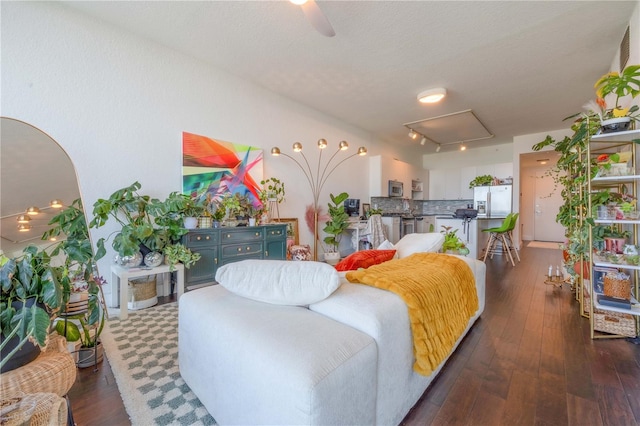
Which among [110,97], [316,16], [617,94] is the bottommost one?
[617,94]

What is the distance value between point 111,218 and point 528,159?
852cm

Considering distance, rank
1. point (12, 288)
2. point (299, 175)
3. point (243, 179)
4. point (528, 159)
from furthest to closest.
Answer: point (528, 159), point (299, 175), point (243, 179), point (12, 288)

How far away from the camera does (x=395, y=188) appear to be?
20.9ft

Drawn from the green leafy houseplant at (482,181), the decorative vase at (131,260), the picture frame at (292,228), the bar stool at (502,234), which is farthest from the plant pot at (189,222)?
the green leafy houseplant at (482,181)

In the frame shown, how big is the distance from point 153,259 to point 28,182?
3.66ft

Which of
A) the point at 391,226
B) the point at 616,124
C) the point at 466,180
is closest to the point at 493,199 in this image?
the point at 466,180

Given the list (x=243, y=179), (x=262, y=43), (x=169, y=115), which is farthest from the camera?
(x=243, y=179)

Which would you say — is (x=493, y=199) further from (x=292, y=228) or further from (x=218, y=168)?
(x=218, y=168)

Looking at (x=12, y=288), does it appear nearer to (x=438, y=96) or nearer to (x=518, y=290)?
(x=518, y=290)

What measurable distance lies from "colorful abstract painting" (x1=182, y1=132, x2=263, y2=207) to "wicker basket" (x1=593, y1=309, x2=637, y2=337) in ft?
12.3

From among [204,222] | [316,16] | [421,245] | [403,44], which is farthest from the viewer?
[204,222]

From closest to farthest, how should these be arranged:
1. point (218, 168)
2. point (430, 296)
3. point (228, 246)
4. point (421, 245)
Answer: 1. point (430, 296)
2. point (421, 245)
3. point (228, 246)
4. point (218, 168)

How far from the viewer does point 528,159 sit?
6.70 meters

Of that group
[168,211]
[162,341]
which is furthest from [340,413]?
[168,211]
